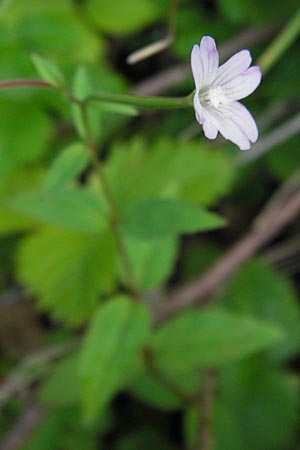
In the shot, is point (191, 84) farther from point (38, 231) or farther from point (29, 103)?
point (38, 231)

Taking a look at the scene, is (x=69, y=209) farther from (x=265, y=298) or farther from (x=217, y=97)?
(x=265, y=298)

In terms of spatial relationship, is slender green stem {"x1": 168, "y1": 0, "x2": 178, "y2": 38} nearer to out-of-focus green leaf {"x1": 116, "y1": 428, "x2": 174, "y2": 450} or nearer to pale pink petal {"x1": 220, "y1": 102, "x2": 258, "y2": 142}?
pale pink petal {"x1": 220, "y1": 102, "x2": 258, "y2": 142}

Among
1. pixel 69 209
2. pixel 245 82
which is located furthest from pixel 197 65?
pixel 69 209

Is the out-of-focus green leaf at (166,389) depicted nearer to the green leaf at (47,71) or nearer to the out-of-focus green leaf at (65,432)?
the out-of-focus green leaf at (65,432)

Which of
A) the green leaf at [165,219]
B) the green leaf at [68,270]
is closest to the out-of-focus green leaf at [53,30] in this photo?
the green leaf at [68,270]

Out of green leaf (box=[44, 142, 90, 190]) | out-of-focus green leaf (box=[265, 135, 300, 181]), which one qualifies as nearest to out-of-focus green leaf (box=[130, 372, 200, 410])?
out-of-focus green leaf (box=[265, 135, 300, 181])

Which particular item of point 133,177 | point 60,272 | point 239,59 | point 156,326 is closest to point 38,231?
point 60,272

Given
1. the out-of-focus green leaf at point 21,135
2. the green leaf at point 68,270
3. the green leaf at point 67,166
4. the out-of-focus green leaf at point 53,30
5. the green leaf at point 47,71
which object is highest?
the out-of-focus green leaf at point 53,30

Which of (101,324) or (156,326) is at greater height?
(156,326)
